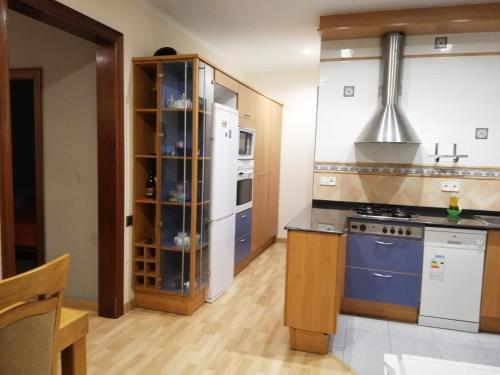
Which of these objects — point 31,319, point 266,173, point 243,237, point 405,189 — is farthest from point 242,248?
point 31,319

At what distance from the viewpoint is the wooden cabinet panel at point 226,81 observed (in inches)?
129

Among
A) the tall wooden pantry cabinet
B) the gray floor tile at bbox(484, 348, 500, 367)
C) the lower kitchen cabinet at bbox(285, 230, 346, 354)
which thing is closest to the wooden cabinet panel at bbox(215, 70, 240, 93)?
the tall wooden pantry cabinet

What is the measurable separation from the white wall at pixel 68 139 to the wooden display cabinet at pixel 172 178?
37 centimetres

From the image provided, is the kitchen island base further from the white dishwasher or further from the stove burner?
the stove burner

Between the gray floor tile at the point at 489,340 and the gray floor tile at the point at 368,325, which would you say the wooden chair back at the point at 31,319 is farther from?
the gray floor tile at the point at 489,340

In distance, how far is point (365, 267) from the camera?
3.12m

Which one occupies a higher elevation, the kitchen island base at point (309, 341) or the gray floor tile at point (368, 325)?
the kitchen island base at point (309, 341)

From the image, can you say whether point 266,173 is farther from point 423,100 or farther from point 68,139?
point 68,139

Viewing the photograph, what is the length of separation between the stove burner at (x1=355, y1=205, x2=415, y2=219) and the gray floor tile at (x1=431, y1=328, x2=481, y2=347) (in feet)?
3.12

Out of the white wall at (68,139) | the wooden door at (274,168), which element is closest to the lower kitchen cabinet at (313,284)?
the white wall at (68,139)

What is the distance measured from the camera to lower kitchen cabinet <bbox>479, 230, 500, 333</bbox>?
9.36 ft

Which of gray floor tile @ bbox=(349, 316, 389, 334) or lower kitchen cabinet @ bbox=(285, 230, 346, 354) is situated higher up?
lower kitchen cabinet @ bbox=(285, 230, 346, 354)

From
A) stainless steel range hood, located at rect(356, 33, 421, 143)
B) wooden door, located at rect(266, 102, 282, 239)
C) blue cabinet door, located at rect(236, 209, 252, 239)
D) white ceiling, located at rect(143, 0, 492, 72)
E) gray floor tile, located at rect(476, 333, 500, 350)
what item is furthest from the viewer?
wooden door, located at rect(266, 102, 282, 239)

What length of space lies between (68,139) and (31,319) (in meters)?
2.28
